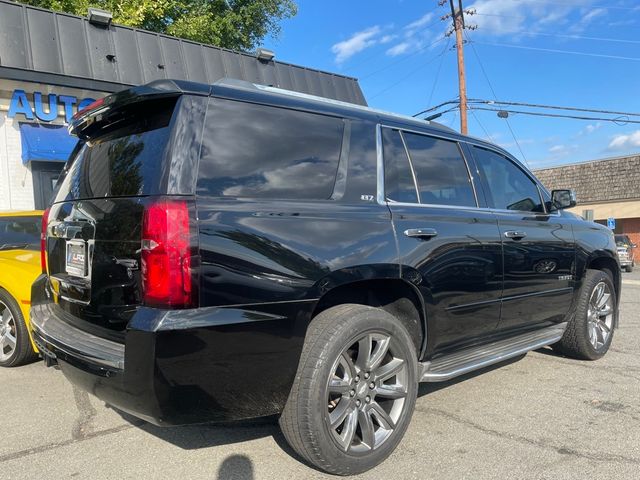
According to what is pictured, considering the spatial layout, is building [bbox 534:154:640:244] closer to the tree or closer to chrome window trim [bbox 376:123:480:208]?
the tree

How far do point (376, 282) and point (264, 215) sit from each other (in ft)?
2.97

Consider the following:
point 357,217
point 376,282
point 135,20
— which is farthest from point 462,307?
point 135,20

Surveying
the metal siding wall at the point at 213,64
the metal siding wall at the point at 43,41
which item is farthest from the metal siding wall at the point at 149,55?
the metal siding wall at the point at 43,41

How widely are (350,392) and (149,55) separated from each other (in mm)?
9878

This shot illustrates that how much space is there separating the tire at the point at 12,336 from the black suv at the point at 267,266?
1150 millimetres

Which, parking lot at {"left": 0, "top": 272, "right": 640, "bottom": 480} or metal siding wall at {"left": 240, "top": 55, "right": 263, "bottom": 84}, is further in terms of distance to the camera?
metal siding wall at {"left": 240, "top": 55, "right": 263, "bottom": 84}

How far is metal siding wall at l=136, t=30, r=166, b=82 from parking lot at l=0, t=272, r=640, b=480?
25.5 ft

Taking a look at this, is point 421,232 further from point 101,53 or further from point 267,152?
point 101,53

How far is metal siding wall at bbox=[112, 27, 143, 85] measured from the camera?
1043 cm

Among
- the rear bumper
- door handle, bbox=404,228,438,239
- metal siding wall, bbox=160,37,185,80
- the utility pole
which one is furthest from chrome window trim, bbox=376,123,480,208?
the utility pole

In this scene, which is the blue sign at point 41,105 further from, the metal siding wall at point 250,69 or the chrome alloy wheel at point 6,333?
the chrome alloy wheel at point 6,333

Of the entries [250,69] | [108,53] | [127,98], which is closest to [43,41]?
[108,53]

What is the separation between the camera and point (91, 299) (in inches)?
108

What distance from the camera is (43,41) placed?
380 inches
